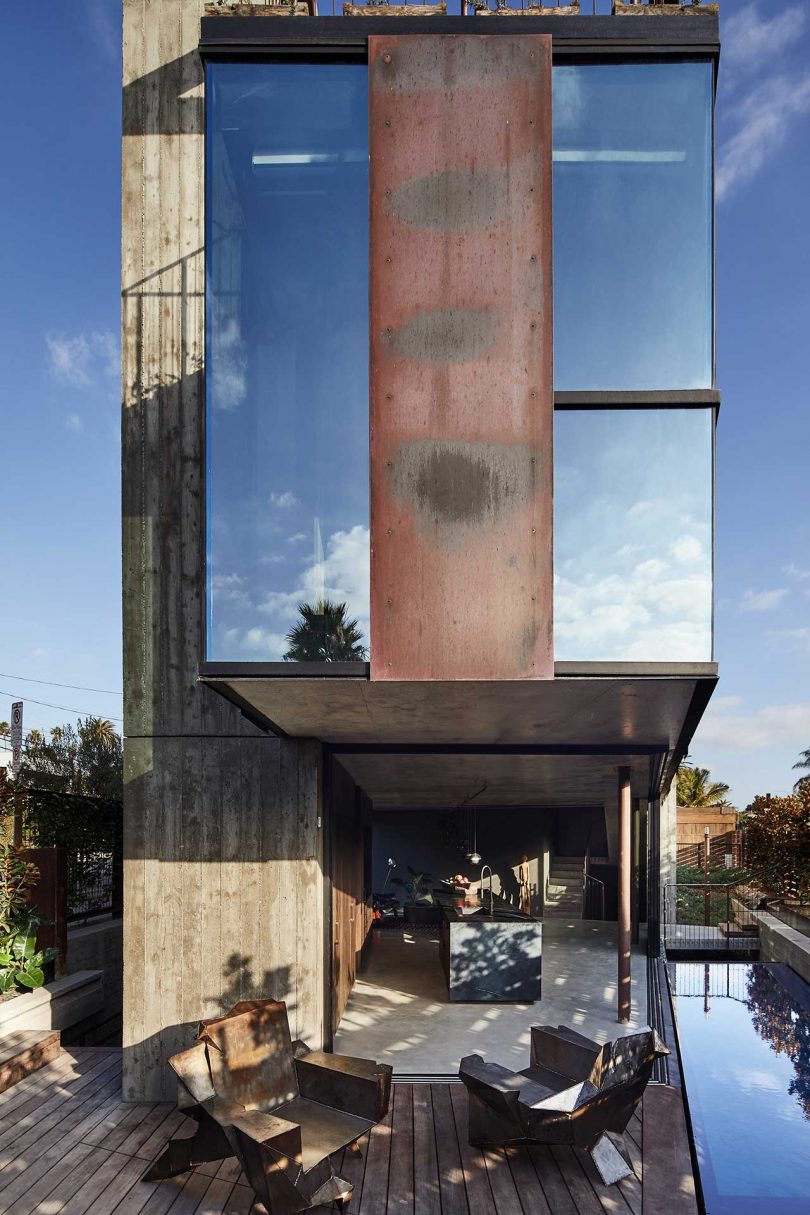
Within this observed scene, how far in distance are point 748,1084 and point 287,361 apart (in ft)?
23.1

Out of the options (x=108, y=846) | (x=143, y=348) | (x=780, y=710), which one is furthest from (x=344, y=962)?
(x=780, y=710)

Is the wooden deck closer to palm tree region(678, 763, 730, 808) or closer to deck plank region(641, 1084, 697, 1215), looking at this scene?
deck plank region(641, 1084, 697, 1215)

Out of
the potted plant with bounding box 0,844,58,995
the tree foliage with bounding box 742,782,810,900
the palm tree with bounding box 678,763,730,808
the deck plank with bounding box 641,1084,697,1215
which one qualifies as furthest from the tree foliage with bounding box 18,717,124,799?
the palm tree with bounding box 678,763,730,808

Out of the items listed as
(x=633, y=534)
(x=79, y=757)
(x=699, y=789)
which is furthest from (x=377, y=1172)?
(x=699, y=789)

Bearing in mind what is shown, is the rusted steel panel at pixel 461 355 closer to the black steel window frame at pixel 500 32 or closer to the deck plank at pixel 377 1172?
the black steel window frame at pixel 500 32

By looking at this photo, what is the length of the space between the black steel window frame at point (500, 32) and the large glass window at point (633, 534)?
62 mm

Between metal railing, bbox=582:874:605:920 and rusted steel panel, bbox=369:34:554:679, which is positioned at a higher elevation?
rusted steel panel, bbox=369:34:554:679

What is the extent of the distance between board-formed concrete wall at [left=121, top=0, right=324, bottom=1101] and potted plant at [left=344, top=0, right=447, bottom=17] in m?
2.17

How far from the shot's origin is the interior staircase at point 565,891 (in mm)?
15531

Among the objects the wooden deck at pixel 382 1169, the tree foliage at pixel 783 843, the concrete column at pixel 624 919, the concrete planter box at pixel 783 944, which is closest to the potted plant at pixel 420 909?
the concrete planter box at pixel 783 944

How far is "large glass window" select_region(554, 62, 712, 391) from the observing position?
4.16 m

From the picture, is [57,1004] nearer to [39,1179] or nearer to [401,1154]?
[39,1179]

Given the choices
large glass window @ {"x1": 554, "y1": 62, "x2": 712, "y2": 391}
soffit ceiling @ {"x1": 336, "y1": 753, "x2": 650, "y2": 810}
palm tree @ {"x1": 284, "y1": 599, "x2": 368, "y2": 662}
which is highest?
large glass window @ {"x1": 554, "y1": 62, "x2": 712, "y2": 391}

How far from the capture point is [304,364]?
14.3ft
